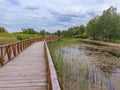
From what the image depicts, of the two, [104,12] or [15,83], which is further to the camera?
[104,12]

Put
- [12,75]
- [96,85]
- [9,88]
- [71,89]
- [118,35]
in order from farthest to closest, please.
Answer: [118,35] → [96,85] → [71,89] → [12,75] → [9,88]

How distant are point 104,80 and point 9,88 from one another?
5143 millimetres

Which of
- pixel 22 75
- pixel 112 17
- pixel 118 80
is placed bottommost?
pixel 118 80

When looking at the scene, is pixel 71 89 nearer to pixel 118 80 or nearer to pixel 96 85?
pixel 96 85

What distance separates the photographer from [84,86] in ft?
25.2

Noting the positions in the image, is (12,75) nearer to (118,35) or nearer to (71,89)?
(71,89)

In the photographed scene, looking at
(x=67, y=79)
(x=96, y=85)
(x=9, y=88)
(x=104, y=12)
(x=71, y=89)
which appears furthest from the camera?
(x=104, y=12)

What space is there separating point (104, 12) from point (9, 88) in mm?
45509

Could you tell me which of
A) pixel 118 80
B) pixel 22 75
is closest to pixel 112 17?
pixel 118 80

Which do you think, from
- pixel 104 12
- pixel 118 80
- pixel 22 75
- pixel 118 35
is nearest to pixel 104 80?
pixel 118 80

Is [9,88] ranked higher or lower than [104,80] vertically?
higher

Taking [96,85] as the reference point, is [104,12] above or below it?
above

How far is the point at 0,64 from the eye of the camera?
8.30 meters

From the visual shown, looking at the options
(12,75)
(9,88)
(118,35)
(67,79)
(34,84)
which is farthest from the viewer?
(118,35)
